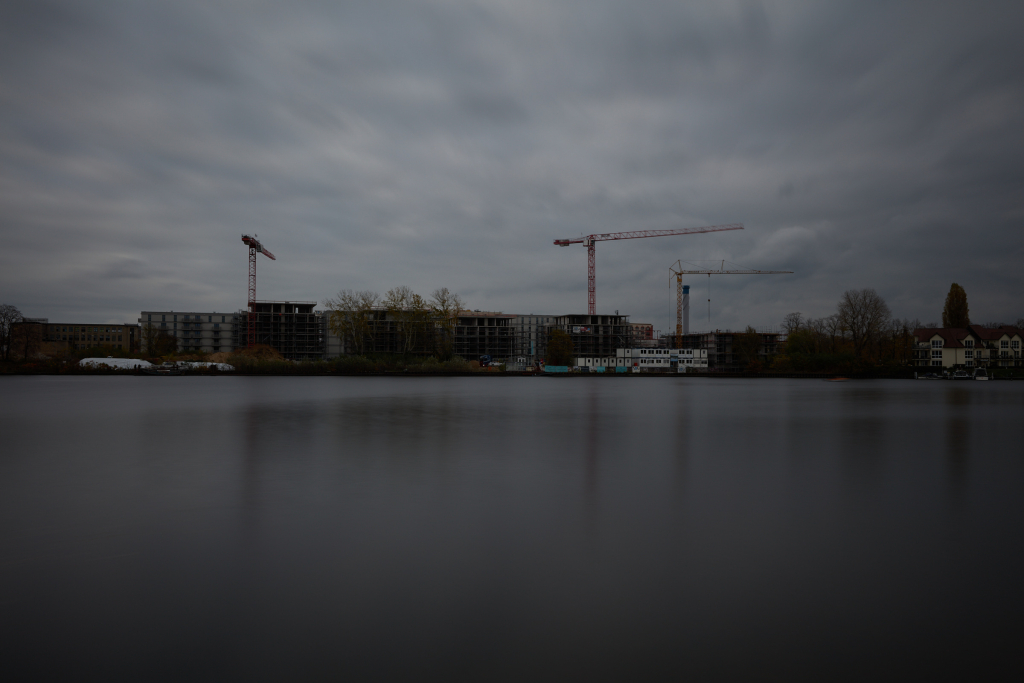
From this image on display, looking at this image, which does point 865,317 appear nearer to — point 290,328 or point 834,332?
point 834,332

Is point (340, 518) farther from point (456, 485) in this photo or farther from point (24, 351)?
point (24, 351)

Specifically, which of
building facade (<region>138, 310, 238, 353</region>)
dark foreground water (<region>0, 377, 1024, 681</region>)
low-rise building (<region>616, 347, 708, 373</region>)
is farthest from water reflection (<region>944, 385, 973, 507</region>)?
building facade (<region>138, 310, 238, 353</region>)

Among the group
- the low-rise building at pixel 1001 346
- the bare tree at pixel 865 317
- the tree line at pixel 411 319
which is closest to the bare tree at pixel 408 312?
the tree line at pixel 411 319

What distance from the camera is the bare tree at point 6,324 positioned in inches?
2164

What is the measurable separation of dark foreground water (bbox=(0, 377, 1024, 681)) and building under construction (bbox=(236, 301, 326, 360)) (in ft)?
312

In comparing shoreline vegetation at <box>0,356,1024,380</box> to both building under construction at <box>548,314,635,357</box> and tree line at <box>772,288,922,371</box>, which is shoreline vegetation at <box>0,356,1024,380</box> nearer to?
tree line at <box>772,288,922,371</box>

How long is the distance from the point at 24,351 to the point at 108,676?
3110 inches

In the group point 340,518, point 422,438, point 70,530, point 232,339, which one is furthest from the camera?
point 232,339

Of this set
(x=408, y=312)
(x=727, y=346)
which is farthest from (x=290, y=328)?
(x=727, y=346)

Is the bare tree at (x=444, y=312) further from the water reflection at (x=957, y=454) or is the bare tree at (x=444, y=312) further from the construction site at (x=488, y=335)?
the water reflection at (x=957, y=454)

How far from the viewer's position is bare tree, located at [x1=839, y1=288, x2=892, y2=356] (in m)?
65.9

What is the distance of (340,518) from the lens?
556cm

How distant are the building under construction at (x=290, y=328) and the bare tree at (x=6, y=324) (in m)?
41.6

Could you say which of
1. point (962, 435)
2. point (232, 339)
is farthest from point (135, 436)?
point (232, 339)
